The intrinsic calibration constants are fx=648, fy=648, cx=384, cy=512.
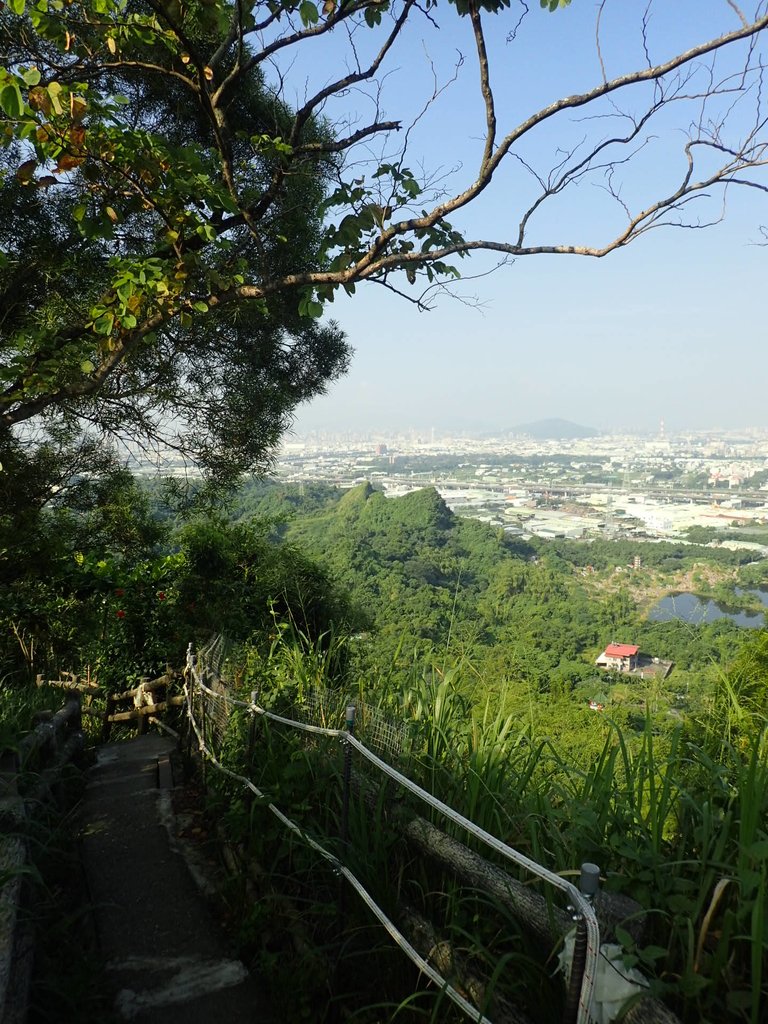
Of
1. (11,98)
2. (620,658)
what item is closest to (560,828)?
(11,98)

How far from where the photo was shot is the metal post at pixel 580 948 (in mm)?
1154

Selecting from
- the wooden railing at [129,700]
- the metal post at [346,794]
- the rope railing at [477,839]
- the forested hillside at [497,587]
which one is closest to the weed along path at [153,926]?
the rope railing at [477,839]

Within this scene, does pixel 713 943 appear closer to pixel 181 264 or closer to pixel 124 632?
pixel 181 264

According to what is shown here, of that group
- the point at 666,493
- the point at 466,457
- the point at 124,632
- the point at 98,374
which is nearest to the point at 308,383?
the point at 124,632

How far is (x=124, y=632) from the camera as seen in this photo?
23.6 feet

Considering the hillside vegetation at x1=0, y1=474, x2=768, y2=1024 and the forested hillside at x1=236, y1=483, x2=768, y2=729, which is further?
the forested hillside at x1=236, y1=483, x2=768, y2=729

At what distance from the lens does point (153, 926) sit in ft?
8.25

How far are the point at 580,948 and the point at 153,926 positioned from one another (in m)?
2.01

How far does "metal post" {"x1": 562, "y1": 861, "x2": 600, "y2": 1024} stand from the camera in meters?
1.15

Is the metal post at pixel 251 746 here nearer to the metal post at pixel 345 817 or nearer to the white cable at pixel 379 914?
the white cable at pixel 379 914

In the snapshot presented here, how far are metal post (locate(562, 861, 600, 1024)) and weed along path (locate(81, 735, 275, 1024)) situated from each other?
1.26 m

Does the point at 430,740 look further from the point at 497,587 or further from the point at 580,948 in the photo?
the point at 497,587

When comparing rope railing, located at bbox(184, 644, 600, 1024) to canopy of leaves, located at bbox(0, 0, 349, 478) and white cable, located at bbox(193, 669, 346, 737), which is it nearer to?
white cable, located at bbox(193, 669, 346, 737)

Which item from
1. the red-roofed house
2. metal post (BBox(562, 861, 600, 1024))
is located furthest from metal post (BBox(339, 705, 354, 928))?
the red-roofed house
